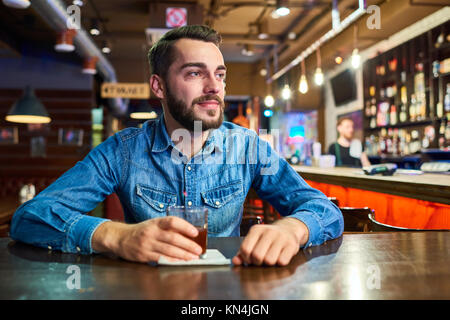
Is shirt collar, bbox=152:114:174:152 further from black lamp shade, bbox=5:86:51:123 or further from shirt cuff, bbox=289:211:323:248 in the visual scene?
black lamp shade, bbox=5:86:51:123

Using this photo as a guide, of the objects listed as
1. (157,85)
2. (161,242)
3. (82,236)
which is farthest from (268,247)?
(157,85)

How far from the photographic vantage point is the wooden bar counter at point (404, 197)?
226 centimetres

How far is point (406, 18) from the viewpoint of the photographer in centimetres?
559

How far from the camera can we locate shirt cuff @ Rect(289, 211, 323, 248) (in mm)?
1081

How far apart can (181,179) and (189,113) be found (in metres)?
0.25

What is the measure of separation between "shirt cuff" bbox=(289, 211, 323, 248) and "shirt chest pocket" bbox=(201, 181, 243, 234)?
37 cm

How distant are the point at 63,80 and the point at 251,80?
200 inches

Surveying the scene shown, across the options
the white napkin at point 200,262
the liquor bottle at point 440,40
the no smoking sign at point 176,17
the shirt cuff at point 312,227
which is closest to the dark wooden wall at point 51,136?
the no smoking sign at point 176,17

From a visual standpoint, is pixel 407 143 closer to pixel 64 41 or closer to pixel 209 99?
pixel 64 41

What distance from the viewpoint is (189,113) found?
4.64ft

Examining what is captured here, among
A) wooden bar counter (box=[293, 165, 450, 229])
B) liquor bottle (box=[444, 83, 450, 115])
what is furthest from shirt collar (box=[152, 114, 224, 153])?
liquor bottle (box=[444, 83, 450, 115])
